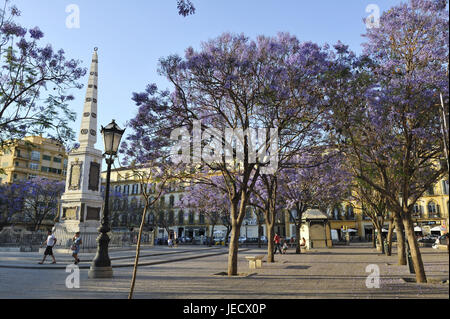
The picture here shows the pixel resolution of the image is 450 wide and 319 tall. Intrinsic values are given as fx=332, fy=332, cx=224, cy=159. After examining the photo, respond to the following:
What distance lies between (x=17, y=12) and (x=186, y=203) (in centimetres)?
2757

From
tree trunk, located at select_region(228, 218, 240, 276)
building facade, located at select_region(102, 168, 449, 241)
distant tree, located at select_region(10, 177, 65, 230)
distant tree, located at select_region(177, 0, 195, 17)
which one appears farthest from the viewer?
building facade, located at select_region(102, 168, 449, 241)

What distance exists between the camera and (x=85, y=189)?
23266mm

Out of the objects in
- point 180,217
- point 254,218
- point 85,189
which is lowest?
point 254,218

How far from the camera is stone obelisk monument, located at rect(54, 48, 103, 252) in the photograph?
22606mm

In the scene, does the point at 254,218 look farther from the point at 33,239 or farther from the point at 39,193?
the point at 33,239

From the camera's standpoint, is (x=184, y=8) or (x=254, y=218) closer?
(x=184, y=8)

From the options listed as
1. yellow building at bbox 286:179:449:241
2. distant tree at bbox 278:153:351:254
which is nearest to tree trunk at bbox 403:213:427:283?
distant tree at bbox 278:153:351:254

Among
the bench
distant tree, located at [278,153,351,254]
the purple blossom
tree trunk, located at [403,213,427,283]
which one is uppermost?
the purple blossom

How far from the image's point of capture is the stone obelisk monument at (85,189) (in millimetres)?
22606

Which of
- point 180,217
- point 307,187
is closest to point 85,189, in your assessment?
point 307,187

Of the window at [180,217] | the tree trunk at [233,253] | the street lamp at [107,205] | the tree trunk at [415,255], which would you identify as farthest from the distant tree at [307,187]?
the window at [180,217]

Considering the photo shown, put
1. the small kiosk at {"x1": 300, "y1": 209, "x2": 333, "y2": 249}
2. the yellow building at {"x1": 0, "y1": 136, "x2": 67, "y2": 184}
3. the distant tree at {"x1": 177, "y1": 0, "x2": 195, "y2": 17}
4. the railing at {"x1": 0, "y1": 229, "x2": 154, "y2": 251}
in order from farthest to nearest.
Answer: the yellow building at {"x1": 0, "y1": 136, "x2": 67, "y2": 184} → the small kiosk at {"x1": 300, "y1": 209, "x2": 333, "y2": 249} → the railing at {"x1": 0, "y1": 229, "x2": 154, "y2": 251} → the distant tree at {"x1": 177, "y1": 0, "x2": 195, "y2": 17}

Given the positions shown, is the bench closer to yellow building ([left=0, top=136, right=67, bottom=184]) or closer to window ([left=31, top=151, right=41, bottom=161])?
yellow building ([left=0, top=136, right=67, bottom=184])

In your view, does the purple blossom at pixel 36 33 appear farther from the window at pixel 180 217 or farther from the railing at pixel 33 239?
the window at pixel 180 217
